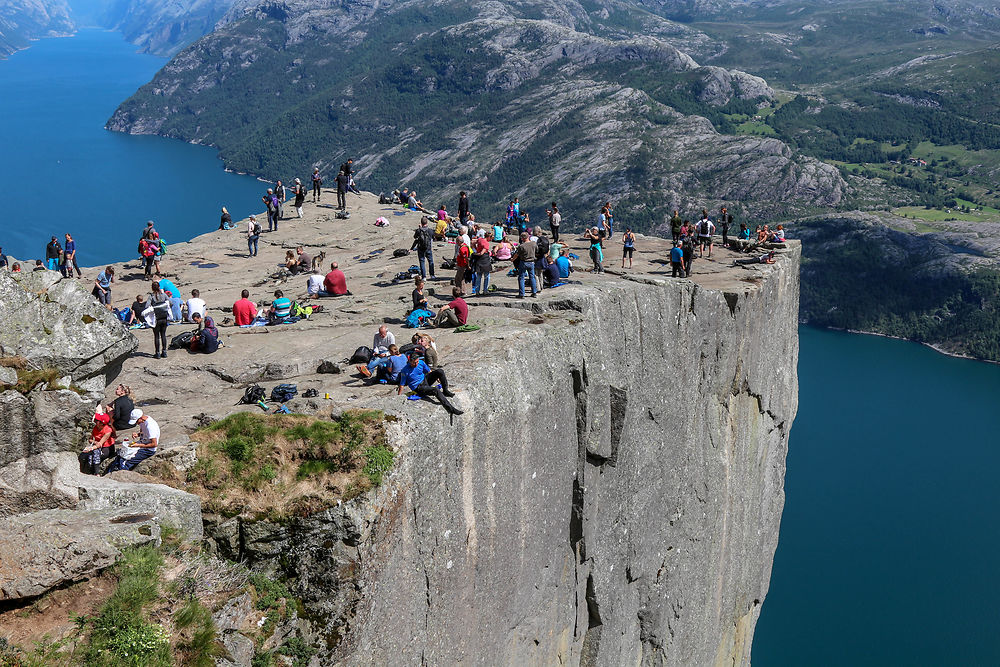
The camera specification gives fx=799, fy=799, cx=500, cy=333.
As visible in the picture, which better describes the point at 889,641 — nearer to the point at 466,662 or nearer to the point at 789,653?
the point at 789,653

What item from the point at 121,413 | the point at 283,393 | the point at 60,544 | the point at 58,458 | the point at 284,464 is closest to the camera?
the point at 60,544

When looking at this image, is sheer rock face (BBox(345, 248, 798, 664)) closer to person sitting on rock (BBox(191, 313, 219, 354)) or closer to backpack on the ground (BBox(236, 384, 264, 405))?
backpack on the ground (BBox(236, 384, 264, 405))

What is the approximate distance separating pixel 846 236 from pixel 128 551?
192137 millimetres

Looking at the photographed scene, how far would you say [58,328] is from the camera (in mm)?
18297

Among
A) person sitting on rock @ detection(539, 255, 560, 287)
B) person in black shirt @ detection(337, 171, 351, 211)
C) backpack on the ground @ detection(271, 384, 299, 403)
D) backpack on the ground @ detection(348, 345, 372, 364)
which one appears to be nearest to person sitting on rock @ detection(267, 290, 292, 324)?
backpack on the ground @ detection(348, 345, 372, 364)


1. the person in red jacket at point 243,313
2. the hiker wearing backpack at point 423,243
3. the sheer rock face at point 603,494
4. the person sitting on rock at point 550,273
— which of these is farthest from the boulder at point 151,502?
the hiker wearing backpack at point 423,243

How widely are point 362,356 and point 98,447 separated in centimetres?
778

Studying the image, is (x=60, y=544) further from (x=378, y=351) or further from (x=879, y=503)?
(x=879, y=503)

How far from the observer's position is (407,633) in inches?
692

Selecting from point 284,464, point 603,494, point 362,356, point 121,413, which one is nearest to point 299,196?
point 362,356

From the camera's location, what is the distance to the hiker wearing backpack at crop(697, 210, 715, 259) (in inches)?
1555

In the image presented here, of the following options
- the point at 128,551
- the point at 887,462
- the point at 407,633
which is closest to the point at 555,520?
the point at 407,633

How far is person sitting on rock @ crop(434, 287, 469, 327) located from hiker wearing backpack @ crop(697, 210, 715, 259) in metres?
18.5

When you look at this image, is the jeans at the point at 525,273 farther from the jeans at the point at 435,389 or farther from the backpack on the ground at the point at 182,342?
the backpack on the ground at the point at 182,342
